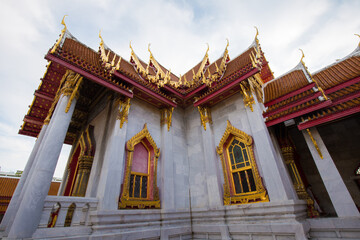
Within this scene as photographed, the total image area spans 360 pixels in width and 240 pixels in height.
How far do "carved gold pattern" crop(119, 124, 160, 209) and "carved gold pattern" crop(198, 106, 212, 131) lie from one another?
98.2 inches

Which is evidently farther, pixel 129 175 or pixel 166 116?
pixel 166 116

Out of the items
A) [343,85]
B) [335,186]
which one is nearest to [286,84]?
[343,85]

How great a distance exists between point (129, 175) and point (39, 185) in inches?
98.7

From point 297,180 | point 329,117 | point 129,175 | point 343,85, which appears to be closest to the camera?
point 329,117

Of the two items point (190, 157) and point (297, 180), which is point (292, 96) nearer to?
point (297, 180)

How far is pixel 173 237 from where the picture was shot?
6133 millimetres

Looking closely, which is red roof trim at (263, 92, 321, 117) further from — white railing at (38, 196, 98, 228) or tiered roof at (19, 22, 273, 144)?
white railing at (38, 196, 98, 228)

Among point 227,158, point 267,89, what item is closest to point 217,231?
point 227,158

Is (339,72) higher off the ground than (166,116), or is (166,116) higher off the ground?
(339,72)

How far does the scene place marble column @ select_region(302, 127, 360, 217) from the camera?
4.70 m

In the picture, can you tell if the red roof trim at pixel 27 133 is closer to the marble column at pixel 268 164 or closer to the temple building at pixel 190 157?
the temple building at pixel 190 157

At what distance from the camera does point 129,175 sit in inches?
243

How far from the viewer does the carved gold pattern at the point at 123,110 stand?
6.71 meters

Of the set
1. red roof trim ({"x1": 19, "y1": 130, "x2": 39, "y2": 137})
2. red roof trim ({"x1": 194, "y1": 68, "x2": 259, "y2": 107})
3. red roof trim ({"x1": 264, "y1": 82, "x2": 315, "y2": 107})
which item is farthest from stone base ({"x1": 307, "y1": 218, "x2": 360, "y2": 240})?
red roof trim ({"x1": 19, "y1": 130, "x2": 39, "y2": 137})
